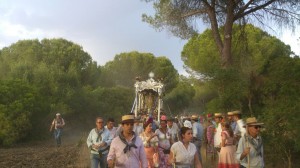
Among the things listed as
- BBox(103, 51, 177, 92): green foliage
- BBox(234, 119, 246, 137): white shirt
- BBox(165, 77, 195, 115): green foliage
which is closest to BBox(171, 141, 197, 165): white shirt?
BBox(234, 119, 246, 137): white shirt

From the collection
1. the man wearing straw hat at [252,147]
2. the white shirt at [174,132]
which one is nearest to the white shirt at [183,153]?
the man wearing straw hat at [252,147]

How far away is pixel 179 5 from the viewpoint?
1778 centimetres

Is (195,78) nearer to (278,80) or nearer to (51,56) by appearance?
(51,56)

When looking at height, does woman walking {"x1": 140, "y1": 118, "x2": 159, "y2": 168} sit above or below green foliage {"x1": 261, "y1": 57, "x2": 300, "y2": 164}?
below

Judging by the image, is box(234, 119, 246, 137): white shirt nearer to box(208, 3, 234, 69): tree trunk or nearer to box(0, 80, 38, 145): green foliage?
box(208, 3, 234, 69): tree trunk

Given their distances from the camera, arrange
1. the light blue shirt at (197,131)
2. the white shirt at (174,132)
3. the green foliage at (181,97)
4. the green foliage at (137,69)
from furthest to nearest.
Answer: the green foliage at (137,69)
the green foliage at (181,97)
the light blue shirt at (197,131)
the white shirt at (174,132)

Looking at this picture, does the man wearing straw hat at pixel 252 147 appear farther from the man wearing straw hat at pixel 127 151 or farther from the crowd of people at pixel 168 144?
the man wearing straw hat at pixel 127 151

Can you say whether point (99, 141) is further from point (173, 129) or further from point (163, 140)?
point (173, 129)

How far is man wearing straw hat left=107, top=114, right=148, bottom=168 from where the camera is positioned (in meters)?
6.13

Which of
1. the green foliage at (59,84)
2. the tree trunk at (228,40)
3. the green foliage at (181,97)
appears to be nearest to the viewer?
the tree trunk at (228,40)

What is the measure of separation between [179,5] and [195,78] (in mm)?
21292

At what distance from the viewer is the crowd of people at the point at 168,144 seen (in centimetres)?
621

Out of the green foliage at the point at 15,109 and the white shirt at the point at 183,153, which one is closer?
the white shirt at the point at 183,153

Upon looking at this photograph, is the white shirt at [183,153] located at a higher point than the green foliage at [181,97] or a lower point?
lower
